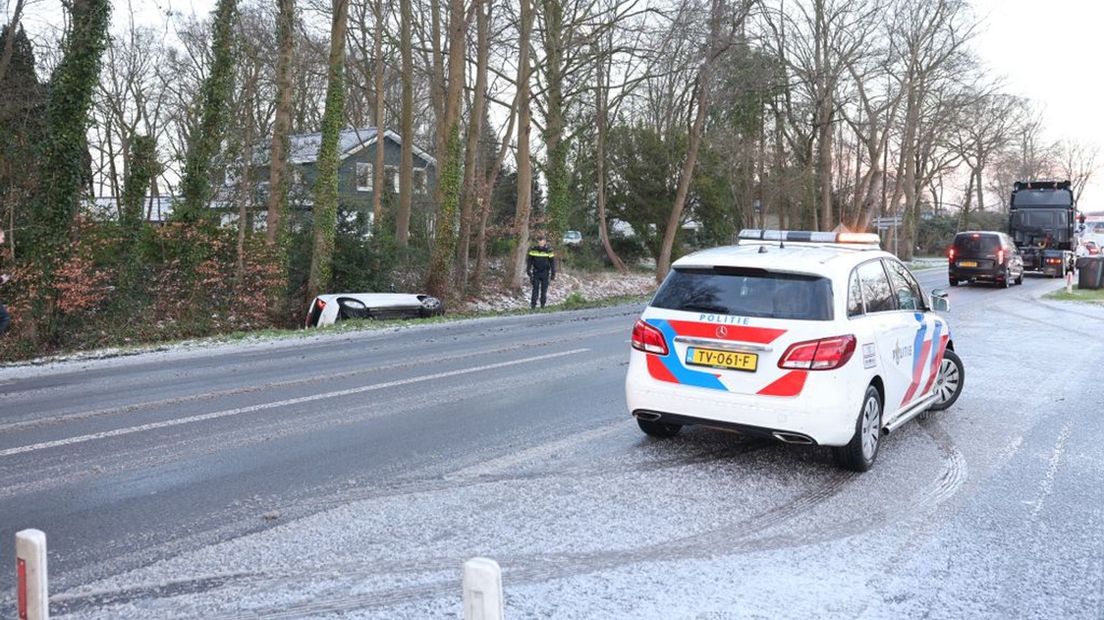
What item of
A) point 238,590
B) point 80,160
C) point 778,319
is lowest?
point 238,590

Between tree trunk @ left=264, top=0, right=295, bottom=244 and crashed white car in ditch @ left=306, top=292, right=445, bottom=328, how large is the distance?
184 centimetres

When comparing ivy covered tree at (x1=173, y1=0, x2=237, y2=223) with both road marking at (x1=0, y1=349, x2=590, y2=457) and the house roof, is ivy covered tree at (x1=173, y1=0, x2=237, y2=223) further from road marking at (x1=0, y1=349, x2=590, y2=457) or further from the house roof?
the house roof

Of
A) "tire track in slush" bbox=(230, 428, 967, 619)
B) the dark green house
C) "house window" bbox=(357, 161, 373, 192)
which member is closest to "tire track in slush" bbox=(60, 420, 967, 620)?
"tire track in slush" bbox=(230, 428, 967, 619)

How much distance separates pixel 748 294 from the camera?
249 inches

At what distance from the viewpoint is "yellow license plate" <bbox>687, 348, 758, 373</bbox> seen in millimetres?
6047

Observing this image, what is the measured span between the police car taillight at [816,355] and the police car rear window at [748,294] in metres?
0.20

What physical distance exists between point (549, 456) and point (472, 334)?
30.3 ft

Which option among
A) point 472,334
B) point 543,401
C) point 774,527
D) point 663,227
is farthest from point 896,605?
point 663,227

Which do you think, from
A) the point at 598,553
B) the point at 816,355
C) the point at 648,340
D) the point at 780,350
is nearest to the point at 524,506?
the point at 598,553

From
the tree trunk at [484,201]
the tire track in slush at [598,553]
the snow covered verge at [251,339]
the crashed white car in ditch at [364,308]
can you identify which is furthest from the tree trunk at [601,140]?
the tire track in slush at [598,553]

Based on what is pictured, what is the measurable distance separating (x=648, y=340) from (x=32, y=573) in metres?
4.51

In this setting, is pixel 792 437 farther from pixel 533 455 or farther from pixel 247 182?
pixel 247 182

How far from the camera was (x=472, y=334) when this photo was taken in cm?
1566

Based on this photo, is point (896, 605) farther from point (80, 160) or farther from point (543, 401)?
point (80, 160)
